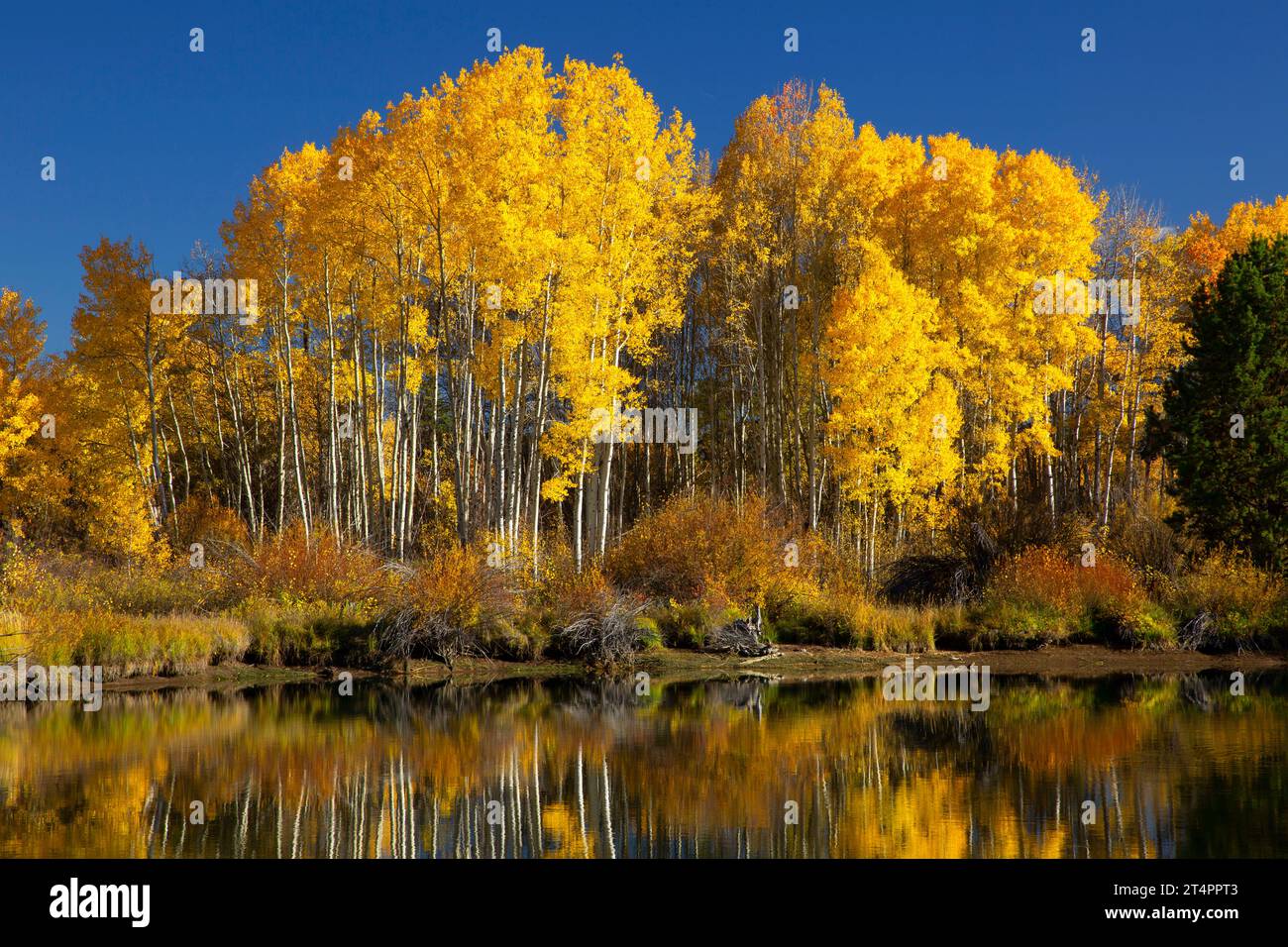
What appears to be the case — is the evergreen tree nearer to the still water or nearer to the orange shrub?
the orange shrub

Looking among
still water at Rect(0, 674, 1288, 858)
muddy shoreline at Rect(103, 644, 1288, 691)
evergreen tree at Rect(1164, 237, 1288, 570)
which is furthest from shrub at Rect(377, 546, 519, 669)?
evergreen tree at Rect(1164, 237, 1288, 570)

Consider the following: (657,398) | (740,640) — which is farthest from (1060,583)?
(657,398)

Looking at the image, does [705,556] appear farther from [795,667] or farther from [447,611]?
[447,611]

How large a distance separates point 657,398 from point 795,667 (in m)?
19.6

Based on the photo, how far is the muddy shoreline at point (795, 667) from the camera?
21266 millimetres

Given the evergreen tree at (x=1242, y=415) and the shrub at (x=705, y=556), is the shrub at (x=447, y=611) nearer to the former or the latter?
the shrub at (x=705, y=556)

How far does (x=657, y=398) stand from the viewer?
4172cm

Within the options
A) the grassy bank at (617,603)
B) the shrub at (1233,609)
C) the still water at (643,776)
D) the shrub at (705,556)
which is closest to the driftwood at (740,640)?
the grassy bank at (617,603)

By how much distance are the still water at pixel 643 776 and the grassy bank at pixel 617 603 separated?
212 cm

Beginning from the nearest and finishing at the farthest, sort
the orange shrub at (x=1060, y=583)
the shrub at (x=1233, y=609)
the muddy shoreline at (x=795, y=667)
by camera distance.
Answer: the muddy shoreline at (x=795, y=667) < the shrub at (x=1233, y=609) < the orange shrub at (x=1060, y=583)

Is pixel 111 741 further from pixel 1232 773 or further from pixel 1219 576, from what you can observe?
pixel 1219 576

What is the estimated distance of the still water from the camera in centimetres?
1008
